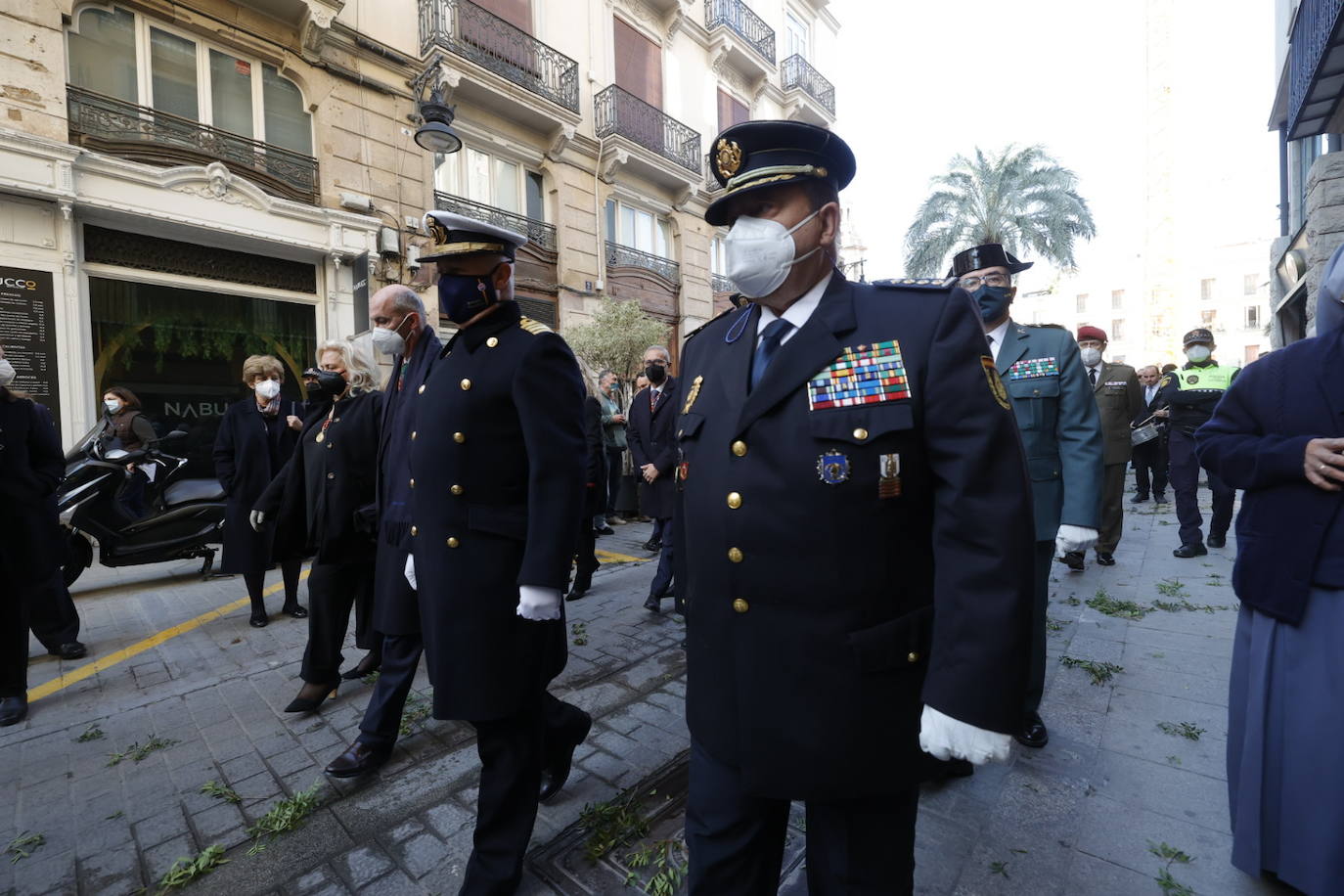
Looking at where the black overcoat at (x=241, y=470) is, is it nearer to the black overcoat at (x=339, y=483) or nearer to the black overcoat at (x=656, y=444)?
the black overcoat at (x=339, y=483)

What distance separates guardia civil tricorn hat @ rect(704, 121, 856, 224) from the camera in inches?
61.6

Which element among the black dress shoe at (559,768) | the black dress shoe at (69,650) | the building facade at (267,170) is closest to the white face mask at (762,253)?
the black dress shoe at (559,768)

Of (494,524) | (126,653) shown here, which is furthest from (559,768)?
(126,653)

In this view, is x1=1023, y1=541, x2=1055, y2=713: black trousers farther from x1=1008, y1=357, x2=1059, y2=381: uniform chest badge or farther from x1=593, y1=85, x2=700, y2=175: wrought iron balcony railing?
x1=593, y1=85, x2=700, y2=175: wrought iron balcony railing

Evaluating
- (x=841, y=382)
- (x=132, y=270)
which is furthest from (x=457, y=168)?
(x=841, y=382)

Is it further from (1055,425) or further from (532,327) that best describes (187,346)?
(1055,425)

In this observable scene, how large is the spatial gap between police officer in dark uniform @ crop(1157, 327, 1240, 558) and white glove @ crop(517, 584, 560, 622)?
Result: 7.09m

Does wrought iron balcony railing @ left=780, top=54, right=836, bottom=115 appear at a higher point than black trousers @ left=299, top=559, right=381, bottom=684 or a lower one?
higher

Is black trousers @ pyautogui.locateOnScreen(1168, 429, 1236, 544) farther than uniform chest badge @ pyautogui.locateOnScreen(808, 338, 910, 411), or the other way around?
black trousers @ pyautogui.locateOnScreen(1168, 429, 1236, 544)

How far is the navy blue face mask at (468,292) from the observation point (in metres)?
2.48

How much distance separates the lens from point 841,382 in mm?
1437

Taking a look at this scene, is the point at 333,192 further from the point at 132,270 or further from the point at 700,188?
the point at 700,188

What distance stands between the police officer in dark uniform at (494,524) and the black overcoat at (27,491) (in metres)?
3.12

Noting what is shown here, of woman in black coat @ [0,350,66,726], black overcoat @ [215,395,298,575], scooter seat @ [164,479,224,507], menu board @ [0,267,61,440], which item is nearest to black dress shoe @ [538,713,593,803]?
woman in black coat @ [0,350,66,726]
